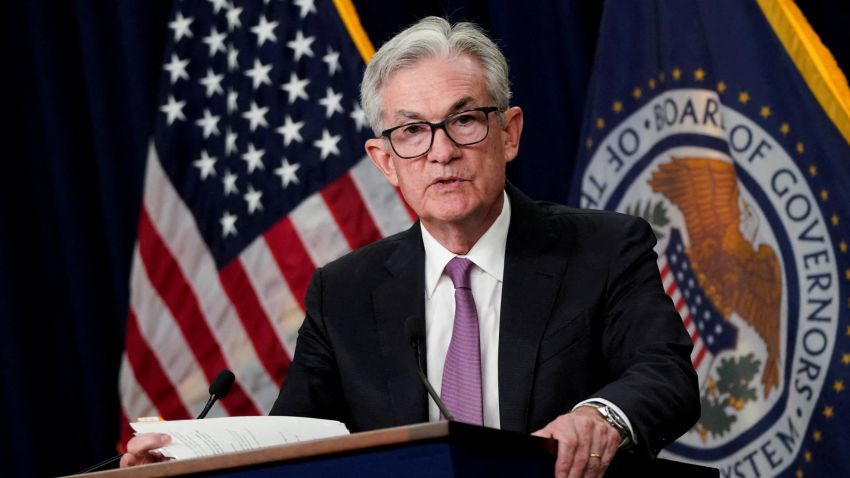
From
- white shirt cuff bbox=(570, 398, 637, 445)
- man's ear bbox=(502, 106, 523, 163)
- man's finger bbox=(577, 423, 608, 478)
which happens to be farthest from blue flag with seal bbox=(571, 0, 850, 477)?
man's finger bbox=(577, 423, 608, 478)

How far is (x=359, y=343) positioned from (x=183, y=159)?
1913mm

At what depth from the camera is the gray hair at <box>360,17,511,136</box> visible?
8.03 feet

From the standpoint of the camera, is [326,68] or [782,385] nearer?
[782,385]

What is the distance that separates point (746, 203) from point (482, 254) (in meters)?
1.13

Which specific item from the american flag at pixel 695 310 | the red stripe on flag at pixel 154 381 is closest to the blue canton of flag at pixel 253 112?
the red stripe on flag at pixel 154 381

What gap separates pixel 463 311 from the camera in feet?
7.70

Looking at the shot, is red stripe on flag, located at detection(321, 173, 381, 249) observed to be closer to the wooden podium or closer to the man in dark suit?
the man in dark suit

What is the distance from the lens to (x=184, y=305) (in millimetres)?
4094

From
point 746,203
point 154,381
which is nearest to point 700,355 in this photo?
point 746,203

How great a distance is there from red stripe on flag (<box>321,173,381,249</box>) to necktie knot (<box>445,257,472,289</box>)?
58.7 inches

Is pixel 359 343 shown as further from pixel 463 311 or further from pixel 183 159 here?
pixel 183 159

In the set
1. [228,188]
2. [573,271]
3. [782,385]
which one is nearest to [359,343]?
[573,271]

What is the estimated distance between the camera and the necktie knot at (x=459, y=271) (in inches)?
95.0

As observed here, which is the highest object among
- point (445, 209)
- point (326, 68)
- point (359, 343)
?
point (326, 68)
